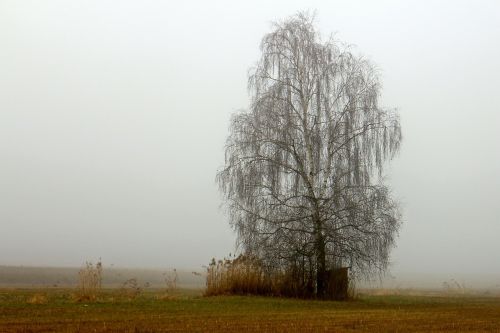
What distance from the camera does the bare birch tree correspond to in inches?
1050

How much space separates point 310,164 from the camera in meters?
28.2

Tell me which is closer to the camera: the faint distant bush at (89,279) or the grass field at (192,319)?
the grass field at (192,319)

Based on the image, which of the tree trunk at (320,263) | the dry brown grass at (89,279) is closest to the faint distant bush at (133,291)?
the dry brown grass at (89,279)

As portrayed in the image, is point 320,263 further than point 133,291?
Yes

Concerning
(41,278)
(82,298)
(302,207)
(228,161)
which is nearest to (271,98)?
(228,161)

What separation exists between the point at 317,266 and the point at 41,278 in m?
44.0

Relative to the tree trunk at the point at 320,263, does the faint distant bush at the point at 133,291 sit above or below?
below

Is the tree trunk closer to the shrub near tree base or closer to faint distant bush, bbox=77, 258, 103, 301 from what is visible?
the shrub near tree base

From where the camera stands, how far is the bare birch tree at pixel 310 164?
87.5 ft

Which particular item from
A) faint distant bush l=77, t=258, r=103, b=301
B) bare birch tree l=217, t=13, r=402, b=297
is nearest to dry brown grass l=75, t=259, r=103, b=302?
faint distant bush l=77, t=258, r=103, b=301

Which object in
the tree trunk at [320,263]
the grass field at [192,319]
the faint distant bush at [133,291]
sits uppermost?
the tree trunk at [320,263]

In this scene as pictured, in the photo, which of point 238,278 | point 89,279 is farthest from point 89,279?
point 238,278

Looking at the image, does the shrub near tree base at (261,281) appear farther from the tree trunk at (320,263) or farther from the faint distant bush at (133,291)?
the faint distant bush at (133,291)

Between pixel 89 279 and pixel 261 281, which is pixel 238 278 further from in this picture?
pixel 89 279
